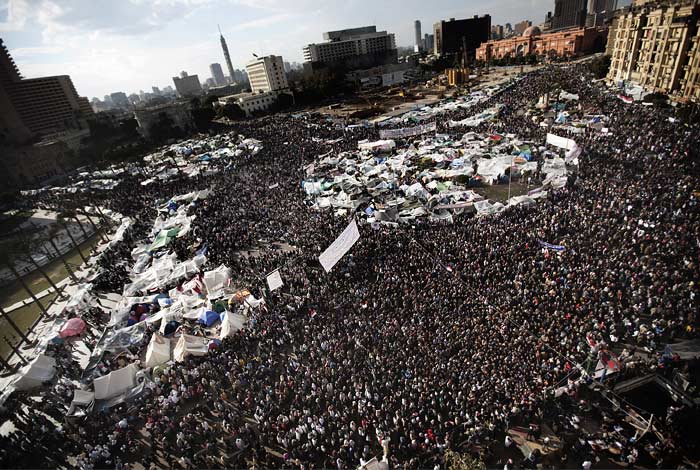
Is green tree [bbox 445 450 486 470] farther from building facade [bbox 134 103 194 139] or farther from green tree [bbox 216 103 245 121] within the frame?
building facade [bbox 134 103 194 139]

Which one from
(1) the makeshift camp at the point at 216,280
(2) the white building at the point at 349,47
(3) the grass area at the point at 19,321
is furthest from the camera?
(2) the white building at the point at 349,47

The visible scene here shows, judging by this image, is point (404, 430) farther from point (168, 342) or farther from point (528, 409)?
point (168, 342)

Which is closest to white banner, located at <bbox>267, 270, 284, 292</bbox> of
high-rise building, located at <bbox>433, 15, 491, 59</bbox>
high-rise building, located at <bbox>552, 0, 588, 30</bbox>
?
high-rise building, located at <bbox>433, 15, 491, 59</bbox>

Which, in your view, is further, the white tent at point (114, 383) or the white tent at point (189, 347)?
the white tent at point (189, 347)

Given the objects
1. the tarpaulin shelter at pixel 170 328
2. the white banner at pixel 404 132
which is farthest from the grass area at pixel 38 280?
the white banner at pixel 404 132

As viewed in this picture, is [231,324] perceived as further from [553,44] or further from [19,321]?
[553,44]

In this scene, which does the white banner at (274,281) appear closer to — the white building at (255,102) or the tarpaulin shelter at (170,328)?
the tarpaulin shelter at (170,328)

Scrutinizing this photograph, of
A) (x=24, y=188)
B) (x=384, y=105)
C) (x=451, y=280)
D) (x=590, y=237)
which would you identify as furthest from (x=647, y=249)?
(x=24, y=188)
